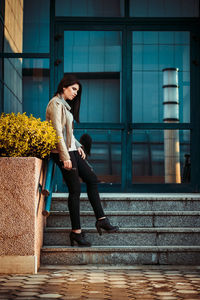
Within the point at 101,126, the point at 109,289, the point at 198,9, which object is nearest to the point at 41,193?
the point at 109,289

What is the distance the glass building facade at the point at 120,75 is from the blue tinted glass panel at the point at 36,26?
0.01m

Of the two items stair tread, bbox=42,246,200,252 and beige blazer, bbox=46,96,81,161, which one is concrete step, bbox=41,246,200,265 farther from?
beige blazer, bbox=46,96,81,161

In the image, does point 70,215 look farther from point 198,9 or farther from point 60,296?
point 198,9

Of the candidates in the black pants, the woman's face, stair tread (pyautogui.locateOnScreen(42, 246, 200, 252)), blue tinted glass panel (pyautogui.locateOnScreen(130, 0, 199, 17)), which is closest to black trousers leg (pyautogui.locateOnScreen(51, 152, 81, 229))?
the black pants

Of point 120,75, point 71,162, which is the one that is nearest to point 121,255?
point 71,162

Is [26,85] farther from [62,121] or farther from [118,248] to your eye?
[118,248]

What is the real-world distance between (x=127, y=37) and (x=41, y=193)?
11.5ft

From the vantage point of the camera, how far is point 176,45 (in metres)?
7.78

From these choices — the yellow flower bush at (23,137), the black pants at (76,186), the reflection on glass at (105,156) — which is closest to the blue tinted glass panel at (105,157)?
the reflection on glass at (105,156)

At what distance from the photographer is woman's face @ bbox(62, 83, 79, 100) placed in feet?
18.1

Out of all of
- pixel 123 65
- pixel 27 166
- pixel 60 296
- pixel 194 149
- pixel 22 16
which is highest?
pixel 22 16

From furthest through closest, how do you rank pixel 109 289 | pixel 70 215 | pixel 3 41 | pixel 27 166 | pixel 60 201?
pixel 3 41
pixel 60 201
pixel 70 215
pixel 27 166
pixel 109 289

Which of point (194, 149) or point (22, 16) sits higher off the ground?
point (22, 16)

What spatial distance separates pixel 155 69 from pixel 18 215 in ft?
12.3
